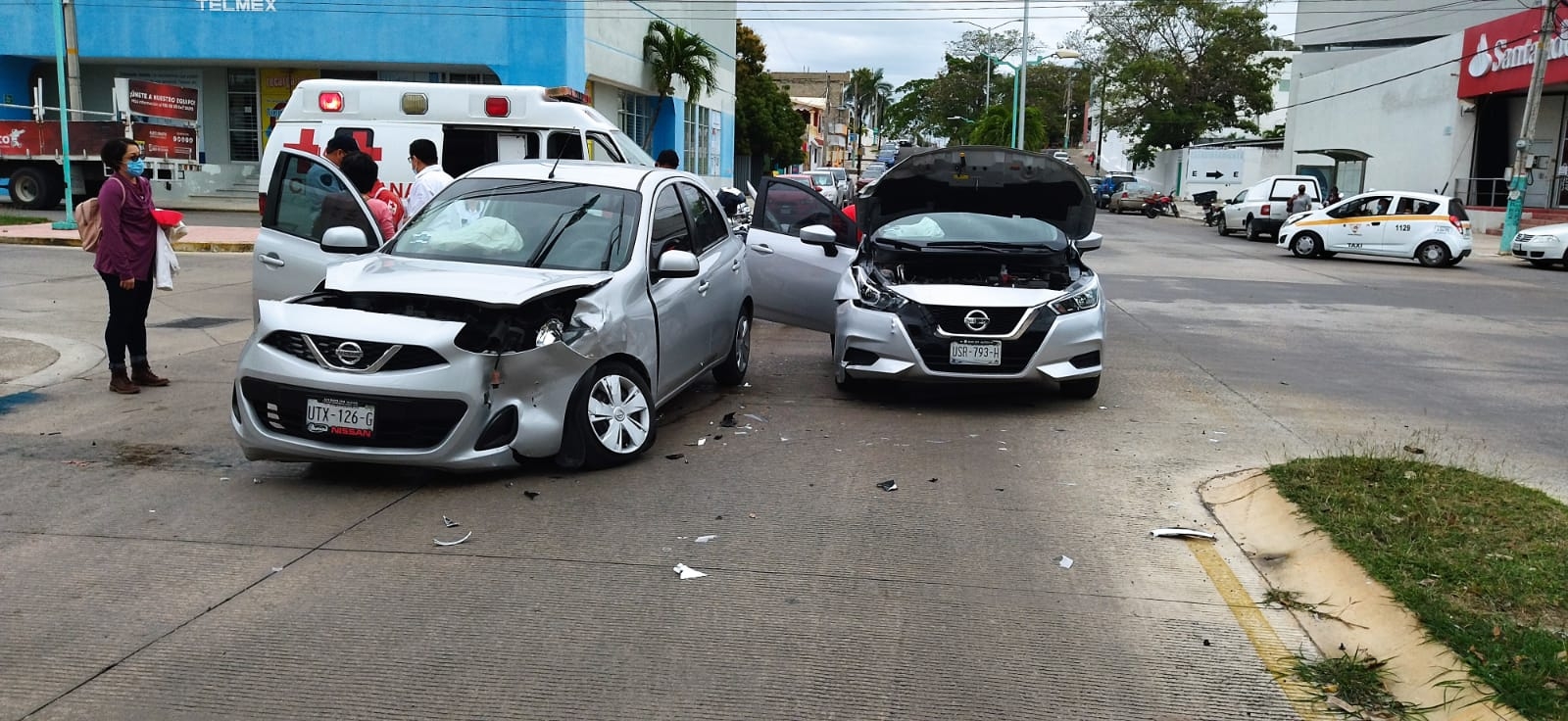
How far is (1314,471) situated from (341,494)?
506 cm

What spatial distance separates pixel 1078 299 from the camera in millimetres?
8859

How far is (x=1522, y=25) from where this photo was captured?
112 feet

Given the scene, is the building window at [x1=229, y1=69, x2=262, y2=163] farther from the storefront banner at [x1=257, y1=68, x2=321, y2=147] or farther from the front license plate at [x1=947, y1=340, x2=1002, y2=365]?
the front license plate at [x1=947, y1=340, x2=1002, y2=365]

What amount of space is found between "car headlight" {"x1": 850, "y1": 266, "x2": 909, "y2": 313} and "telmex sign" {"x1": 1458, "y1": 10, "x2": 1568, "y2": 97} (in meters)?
29.1

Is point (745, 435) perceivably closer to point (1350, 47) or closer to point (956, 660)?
point (956, 660)

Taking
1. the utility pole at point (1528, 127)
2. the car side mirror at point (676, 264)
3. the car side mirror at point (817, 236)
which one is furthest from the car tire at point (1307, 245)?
the car side mirror at point (676, 264)

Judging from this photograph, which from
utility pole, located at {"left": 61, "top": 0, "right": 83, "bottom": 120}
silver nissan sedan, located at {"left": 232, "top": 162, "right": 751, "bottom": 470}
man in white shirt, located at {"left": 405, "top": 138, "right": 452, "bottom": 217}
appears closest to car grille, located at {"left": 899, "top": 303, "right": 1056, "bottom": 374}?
Result: silver nissan sedan, located at {"left": 232, "top": 162, "right": 751, "bottom": 470}

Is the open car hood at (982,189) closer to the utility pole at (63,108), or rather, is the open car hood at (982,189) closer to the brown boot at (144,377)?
the brown boot at (144,377)

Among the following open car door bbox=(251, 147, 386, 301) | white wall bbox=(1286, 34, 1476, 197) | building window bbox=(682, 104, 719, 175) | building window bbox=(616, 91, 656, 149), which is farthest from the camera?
building window bbox=(682, 104, 719, 175)

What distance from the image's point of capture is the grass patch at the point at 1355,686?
13.3 feet

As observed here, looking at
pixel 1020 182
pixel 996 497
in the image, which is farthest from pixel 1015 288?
pixel 996 497

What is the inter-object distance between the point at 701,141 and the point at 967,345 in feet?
127

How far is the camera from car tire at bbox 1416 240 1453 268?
81.4 ft

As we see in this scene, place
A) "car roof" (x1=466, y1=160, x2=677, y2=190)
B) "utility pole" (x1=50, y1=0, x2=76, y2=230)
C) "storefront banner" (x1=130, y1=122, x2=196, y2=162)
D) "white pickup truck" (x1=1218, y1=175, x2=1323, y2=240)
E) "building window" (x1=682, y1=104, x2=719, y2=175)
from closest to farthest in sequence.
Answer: "car roof" (x1=466, y1=160, x2=677, y2=190) → "utility pole" (x1=50, y1=0, x2=76, y2=230) → "storefront banner" (x1=130, y1=122, x2=196, y2=162) → "white pickup truck" (x1=1218, y1=175, x2=1323, y2=240) → "building window" (x1=682, y1=104, x2=719, y2=175)
